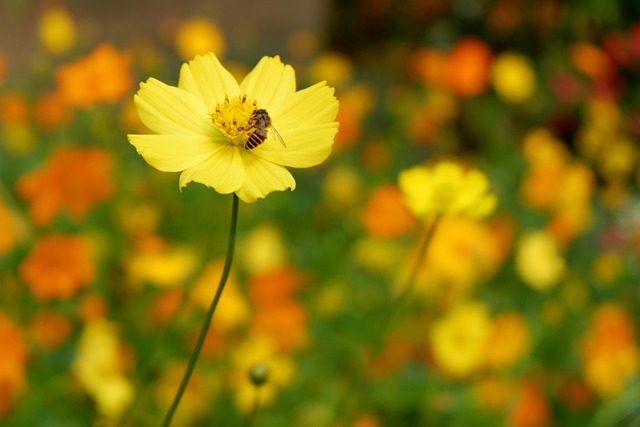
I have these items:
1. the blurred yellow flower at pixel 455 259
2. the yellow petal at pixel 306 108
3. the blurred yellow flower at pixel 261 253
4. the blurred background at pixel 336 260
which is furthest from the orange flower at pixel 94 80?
the yellow petal at pixel 306 108

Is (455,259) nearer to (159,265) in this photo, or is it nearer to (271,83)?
(159,265)

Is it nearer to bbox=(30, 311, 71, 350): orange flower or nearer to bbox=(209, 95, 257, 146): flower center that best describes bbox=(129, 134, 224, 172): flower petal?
bbox=(209, 95, 257, 146): flower center

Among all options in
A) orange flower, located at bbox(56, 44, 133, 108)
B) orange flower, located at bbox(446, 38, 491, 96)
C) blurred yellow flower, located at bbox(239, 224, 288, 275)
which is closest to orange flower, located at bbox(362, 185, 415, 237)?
blurred yellow flower, located at bbox(239, 224, 288, 275)

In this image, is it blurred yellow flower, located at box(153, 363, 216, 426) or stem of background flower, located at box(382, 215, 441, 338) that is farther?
blurred yellow flower, located at box(153, 363, 216, 426)

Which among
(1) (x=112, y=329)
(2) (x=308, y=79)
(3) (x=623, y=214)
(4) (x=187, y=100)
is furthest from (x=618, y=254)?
(4) (x=187, y=100)

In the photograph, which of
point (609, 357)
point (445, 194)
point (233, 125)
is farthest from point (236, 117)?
point (609, 357)

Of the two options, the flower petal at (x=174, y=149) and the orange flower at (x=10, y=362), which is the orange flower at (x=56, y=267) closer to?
the orange flower at (x=10, y=362)
